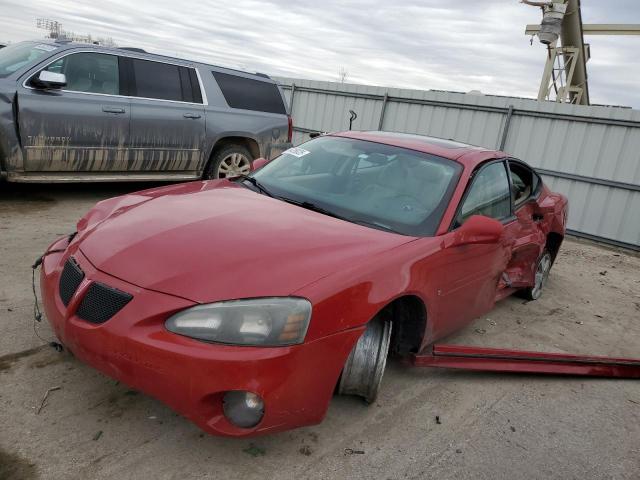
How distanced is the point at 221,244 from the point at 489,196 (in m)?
2.12

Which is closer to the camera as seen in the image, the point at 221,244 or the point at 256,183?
the point at 221,244

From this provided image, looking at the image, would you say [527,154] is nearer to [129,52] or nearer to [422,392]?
[129,52]

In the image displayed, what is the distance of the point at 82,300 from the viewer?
2.33 meters

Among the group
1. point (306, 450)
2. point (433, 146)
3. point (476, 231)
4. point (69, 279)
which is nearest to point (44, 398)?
point (69, 279)

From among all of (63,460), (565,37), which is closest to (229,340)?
(63,460)

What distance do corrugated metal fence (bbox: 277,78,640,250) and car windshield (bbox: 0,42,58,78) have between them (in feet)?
25.8

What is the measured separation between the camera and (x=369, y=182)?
3.45 meters

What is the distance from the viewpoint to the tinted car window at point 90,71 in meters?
5.88

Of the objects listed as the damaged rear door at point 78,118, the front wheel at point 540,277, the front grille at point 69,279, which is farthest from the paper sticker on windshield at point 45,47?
the front wheel at point 540,277

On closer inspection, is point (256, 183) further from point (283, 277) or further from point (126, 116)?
point (126, 116)

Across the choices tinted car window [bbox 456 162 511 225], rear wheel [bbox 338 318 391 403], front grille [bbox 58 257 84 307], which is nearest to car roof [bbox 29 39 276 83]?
front grille [bbox 58 257 84 307]

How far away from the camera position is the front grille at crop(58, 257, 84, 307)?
242 cm

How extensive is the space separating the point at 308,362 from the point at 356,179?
1603 mm

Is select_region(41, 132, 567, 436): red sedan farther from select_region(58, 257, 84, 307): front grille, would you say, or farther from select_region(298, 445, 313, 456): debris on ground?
select_region(298, 445, 313, 456): debris on ground
